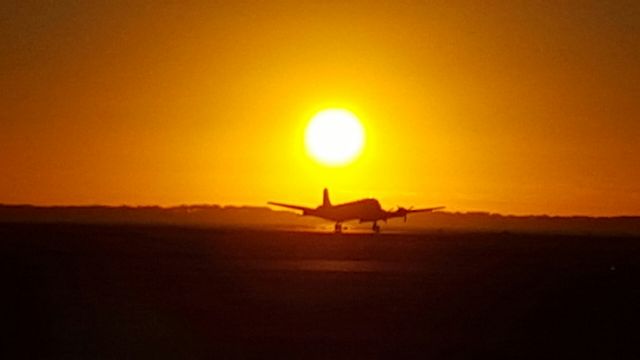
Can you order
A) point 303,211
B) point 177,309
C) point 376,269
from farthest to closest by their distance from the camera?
point 303,211
point 376,269
point 177,309

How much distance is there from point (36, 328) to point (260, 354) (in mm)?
5159

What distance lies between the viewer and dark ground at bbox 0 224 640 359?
74.3 ft

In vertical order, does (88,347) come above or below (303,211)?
below

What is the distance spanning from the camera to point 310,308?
3072cm

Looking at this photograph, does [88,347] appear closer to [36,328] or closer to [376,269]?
[36,328]

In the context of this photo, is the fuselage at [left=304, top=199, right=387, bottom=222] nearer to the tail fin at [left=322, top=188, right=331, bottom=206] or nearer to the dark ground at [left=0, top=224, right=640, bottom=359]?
the tail fin at [left=322, top=188, right=331, bottom=206]

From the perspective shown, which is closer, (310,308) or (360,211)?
(310,308)

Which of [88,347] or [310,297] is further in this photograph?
[310,297]

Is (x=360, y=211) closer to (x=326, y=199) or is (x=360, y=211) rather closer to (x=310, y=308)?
Result: (x=326, y=199)

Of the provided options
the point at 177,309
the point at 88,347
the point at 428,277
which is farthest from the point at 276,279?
the point at 88,347

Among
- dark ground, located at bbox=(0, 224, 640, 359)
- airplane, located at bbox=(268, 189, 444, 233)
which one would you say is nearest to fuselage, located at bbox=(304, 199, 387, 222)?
airplane, located at bbox=(268, 189, 444, 233)

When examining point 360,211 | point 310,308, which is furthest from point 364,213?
point 310,308

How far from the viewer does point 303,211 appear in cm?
12962

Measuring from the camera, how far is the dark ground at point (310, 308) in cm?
2266
